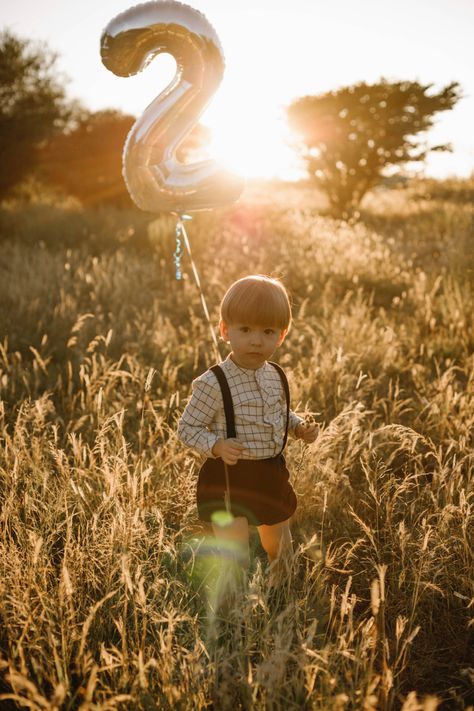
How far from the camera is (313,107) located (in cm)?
1519

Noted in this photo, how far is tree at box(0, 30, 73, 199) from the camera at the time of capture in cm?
1206

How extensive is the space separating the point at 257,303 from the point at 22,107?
1353 cm

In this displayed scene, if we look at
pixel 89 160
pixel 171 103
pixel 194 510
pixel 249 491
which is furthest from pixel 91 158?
pixel 249 491

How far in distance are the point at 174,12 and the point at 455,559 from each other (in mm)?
2305

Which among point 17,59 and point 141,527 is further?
point 17,59

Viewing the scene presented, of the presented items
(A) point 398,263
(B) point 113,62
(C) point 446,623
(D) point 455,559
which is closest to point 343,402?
(D) point 455,559

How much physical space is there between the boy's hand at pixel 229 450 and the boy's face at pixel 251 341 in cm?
30

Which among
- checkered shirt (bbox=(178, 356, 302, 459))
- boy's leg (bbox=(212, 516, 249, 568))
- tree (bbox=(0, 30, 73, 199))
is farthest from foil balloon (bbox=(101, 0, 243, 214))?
tree (bbox=(0, 30, 73, 199))

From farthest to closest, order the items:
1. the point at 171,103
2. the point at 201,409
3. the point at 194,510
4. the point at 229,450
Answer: the point at 194,510
the point at 171,103
the point at 201,409
the point at 229,450

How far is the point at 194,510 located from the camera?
222cm

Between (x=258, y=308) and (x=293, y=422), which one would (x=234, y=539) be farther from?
(x=258, y=308)

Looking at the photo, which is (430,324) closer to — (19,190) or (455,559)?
(455,559)

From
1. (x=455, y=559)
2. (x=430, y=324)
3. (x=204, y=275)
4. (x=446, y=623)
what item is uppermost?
(x=204, y=275)

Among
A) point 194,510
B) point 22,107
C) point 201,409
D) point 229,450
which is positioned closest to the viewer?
point 229,450
